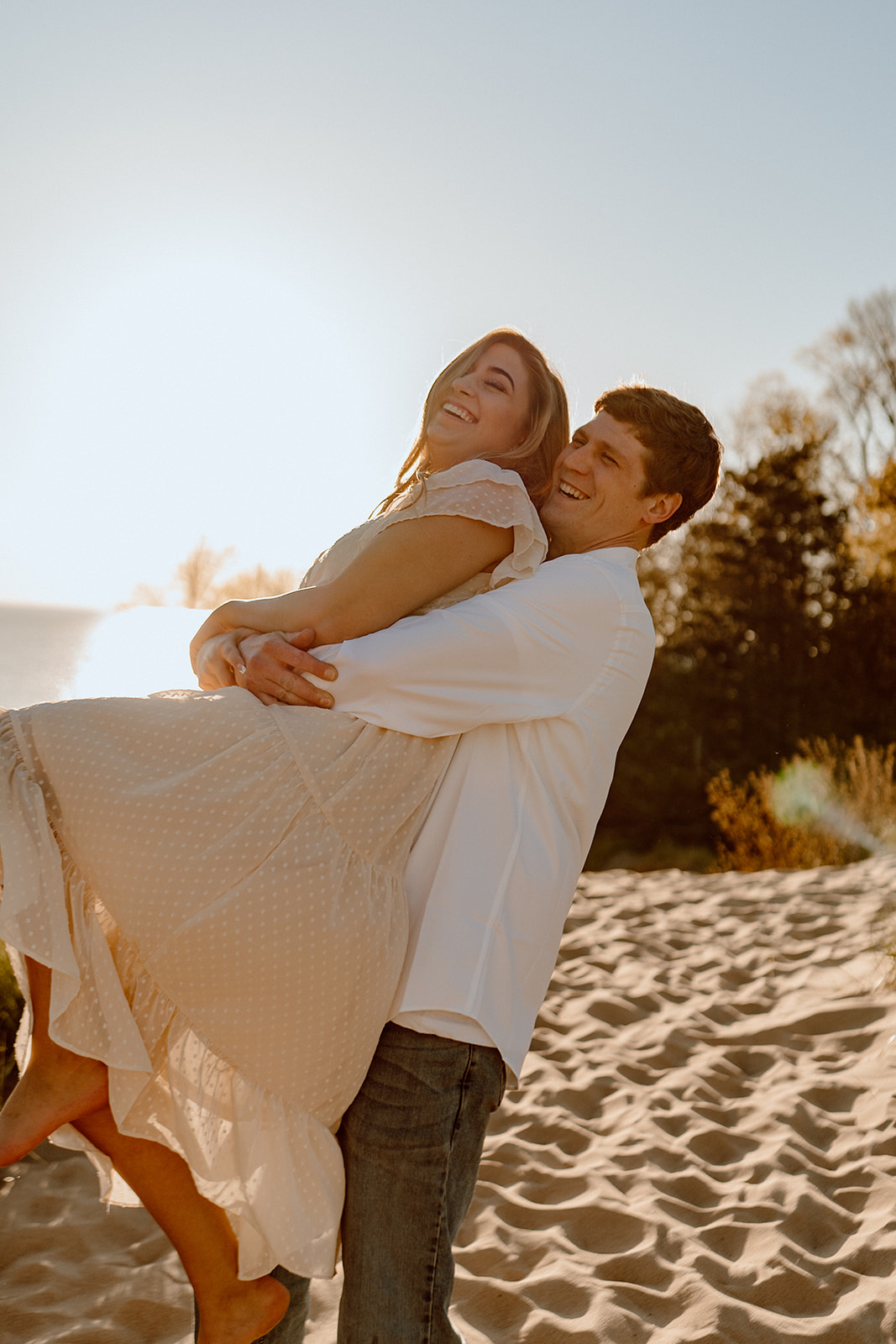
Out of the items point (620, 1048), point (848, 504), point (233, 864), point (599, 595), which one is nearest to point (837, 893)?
point (620, 1048)

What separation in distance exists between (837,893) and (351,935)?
6.99 m

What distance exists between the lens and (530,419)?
94.7 inches

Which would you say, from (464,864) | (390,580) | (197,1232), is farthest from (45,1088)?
(390,580)

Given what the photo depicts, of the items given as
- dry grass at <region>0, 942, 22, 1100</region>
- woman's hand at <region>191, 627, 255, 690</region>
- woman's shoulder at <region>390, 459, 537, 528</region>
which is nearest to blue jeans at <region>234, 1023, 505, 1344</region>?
woman's hand at <region>191, 627, 255, 690</region>

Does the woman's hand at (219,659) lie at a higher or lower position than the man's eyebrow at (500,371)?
lower

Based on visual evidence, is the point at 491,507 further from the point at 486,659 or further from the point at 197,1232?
the point at 197,1232

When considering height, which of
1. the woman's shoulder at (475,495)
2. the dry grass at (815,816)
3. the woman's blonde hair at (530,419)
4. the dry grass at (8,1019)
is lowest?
the dry grass at (815,816)

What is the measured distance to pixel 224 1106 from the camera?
1.71 meters

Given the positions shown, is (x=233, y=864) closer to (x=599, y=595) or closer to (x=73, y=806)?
(x=73, y=806)

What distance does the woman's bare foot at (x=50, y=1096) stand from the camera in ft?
5.45

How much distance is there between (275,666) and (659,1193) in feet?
10.3

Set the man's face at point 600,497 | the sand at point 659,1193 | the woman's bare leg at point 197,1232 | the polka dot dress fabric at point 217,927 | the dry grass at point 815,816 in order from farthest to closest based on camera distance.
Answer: the dry grass at point 815,816
the sand at point 659,1193
the man's face at point 600,497
the woman's bare leg at point 197,1232
the polka dot dress fabric at point 217,927

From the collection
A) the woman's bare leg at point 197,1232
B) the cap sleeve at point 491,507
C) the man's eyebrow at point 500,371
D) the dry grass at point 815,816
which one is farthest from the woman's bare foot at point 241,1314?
the dry grass at point 815,816

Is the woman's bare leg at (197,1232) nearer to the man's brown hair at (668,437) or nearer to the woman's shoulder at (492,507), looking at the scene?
the woman's shoulder at (492,507)
